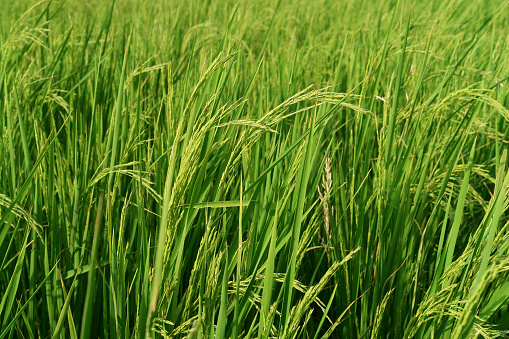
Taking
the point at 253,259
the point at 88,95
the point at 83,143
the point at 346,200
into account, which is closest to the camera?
the point at 253,259

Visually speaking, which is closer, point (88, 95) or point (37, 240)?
point (37, 240)

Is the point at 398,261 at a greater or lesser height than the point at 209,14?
lesser

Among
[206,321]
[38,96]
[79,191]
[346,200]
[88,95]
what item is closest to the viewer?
[206,321]

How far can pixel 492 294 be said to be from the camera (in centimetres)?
88

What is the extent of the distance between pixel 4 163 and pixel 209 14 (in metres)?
2.70

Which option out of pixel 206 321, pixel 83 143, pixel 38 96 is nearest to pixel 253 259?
pixel 206 321

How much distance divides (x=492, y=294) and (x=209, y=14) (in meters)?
3.15

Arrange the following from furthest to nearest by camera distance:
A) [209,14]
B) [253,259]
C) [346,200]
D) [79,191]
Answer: [209,14], [346,200], [79,191], [253,259]

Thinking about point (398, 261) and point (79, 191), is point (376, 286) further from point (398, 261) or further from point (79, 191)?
point (79, 191)

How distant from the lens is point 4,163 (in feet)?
3.63

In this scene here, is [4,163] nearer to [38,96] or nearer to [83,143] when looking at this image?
[83,143]

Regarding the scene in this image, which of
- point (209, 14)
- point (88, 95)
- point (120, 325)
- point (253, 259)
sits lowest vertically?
point (120, 325)

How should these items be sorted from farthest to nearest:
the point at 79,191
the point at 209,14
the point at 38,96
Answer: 1. the point at 209,14
2. the point at 38,96
3. the point at 79,191

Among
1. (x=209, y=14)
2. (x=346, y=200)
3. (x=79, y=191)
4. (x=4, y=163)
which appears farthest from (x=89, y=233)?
(x=209, y=14)
